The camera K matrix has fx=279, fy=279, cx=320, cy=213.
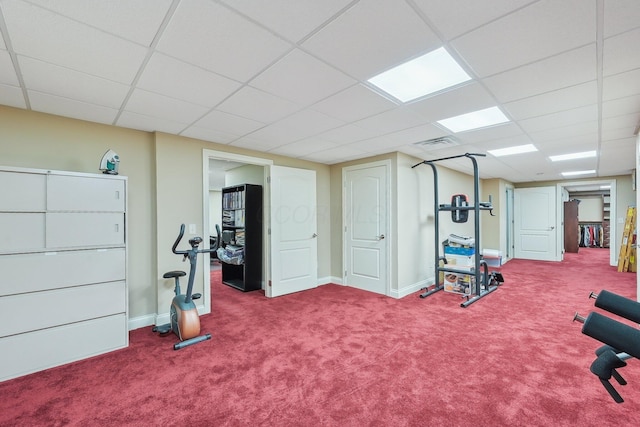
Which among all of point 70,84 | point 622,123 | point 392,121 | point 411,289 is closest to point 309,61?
point 392,121

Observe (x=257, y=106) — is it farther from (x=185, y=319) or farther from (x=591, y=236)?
(x=591, y=236)

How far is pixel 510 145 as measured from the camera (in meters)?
3.96

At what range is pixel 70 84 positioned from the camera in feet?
6.98

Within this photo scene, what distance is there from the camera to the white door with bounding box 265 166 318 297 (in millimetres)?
4395

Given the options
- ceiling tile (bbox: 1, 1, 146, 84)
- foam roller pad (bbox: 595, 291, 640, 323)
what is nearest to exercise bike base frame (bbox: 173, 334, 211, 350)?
ceiling tile (bbox: 1, 1, 146, 84)

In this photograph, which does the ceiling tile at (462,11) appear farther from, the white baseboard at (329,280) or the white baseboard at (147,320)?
the white baseboard at (329,280)

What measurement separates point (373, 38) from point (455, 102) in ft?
4.06

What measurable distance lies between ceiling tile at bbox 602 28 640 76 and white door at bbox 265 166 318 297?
3644 mm

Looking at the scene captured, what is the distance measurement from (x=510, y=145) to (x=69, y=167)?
5.38m

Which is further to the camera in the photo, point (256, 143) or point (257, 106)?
point (256, 143)

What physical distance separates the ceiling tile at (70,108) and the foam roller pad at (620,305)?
367cm

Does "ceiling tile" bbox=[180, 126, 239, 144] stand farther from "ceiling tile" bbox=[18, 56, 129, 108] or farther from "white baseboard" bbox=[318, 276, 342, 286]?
"white baseboard" bbox=[318, 276, 342, 286]

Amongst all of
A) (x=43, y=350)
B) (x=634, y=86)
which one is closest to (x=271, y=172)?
(x=43, y=350)

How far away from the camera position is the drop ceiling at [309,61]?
139 cm
